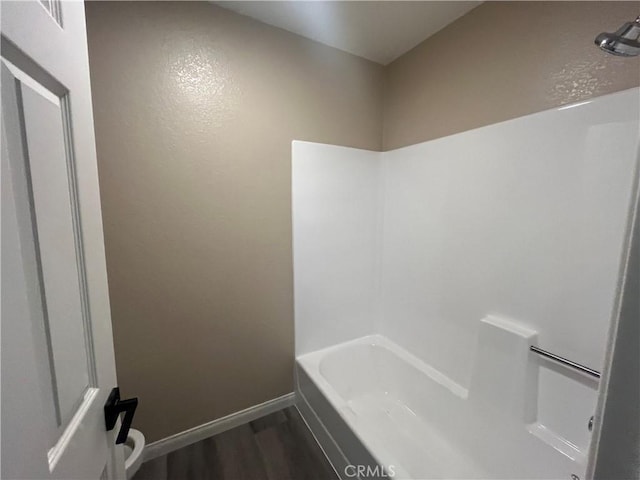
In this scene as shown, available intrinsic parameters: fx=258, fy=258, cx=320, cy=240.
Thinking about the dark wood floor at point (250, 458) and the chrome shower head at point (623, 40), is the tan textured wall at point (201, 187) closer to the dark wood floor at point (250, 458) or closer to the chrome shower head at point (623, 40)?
the dark wood floor at point (250, 458)

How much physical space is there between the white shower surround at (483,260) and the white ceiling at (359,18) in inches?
27.8

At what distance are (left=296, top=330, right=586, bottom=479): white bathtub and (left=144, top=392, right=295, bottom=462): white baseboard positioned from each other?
165 millimetres

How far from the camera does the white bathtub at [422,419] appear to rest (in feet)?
3.97

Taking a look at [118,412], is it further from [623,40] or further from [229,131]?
[623,40]

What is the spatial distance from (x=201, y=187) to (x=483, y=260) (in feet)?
5.48

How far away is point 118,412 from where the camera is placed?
68 cm

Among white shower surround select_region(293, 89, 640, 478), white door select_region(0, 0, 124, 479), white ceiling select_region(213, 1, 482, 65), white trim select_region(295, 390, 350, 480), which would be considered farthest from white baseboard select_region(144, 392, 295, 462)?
white ceiling select_region(213, 1, 482, 65)

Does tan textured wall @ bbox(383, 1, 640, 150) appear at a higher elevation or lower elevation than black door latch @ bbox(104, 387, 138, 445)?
higher

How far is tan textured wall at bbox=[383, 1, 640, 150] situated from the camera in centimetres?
105

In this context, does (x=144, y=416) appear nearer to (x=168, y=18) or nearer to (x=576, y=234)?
(x=168, y=18)

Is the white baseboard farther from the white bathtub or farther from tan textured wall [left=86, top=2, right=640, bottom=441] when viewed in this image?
the white bathtub

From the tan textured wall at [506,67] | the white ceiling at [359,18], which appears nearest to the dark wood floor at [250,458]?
the tan textured wall at [506,67]

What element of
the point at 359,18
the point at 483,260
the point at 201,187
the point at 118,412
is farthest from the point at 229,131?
the point at 483,260

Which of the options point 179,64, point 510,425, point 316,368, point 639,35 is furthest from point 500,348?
point 179,64
